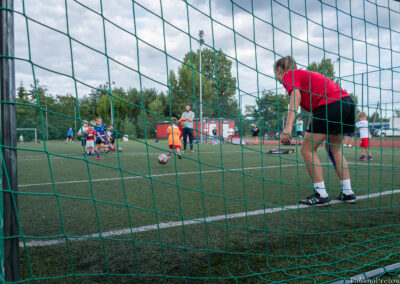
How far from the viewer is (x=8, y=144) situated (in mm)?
1204

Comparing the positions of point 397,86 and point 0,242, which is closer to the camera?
point 0,242

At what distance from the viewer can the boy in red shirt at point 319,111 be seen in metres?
2.71

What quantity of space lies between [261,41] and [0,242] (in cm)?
216

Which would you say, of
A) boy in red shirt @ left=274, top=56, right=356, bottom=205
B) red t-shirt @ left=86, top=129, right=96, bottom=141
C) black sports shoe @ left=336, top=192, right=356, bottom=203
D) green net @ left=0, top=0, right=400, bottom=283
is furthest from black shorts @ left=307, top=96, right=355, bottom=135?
red t-shirt @ left=86, top=129, right=96, bottom=141

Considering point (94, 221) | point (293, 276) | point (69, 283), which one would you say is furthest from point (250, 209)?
point (69, 283)

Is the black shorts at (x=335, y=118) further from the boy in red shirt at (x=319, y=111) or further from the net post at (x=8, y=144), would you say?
the net post at (x=8, y=144)

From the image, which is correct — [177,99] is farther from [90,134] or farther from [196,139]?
[90,134]

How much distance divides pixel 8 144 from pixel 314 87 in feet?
8.57

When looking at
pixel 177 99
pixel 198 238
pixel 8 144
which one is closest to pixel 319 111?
pixel 198 238

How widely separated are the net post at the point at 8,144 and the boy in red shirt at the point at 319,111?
6.99ft

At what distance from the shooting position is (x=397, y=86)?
3.04m

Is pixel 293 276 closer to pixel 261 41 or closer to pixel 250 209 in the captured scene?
pixel 250 209

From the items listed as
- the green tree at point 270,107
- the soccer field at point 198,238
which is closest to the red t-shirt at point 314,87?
the green tree at point 270,107

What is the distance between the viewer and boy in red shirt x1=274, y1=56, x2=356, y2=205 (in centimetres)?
271
